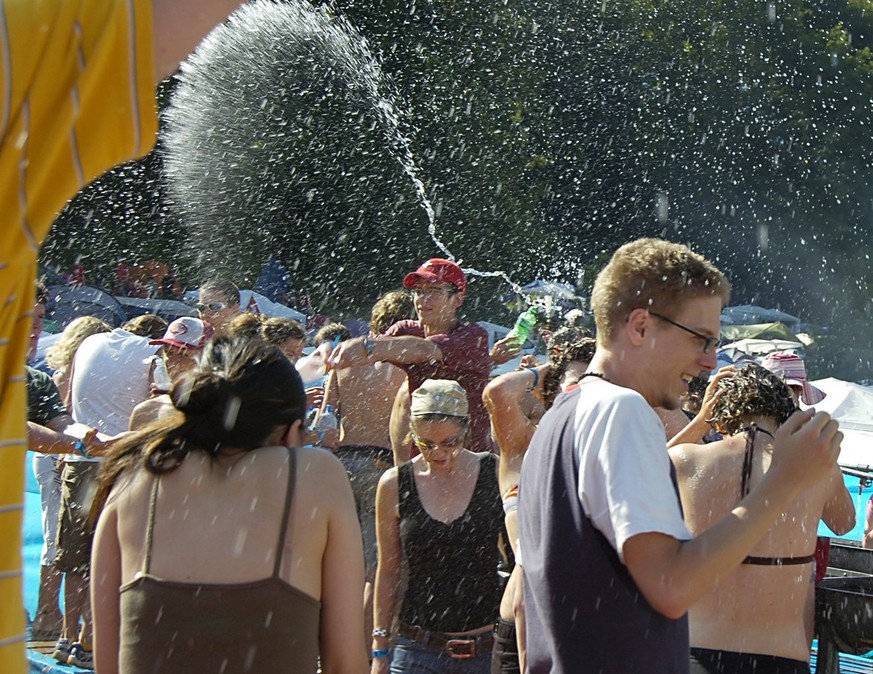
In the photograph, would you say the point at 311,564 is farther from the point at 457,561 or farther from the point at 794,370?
the point at 794,370

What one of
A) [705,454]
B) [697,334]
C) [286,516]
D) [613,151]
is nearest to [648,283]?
[697,334]

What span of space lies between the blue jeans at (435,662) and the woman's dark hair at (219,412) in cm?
217

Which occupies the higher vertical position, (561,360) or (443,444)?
(561,360)

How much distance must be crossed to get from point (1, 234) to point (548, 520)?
1.61 m

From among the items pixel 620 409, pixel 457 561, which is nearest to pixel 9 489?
pixel 620 409

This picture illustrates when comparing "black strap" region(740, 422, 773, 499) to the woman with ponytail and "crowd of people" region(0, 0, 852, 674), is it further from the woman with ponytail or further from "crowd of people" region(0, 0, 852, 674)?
the woman with ponytail

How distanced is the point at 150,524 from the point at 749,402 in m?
2.45

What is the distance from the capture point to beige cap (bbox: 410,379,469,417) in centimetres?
497

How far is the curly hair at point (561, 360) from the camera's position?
5.06 m

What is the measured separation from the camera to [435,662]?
4.67 metres

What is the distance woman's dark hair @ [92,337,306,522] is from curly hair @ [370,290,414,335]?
417 cm

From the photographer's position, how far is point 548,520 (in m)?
2.41

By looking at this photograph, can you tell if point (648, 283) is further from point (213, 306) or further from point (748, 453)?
point (213, 306)

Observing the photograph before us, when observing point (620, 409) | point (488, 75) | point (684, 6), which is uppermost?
point (684, 6)
